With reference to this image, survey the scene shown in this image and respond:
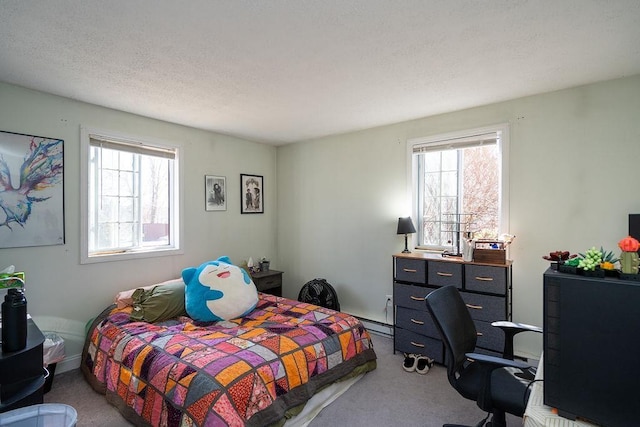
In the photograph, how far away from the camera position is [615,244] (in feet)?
8.42

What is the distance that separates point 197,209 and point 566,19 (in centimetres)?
372

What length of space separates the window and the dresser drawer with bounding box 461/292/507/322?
573mm

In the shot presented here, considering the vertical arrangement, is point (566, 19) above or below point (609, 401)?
above

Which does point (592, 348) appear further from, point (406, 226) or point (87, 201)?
point (87, 201)

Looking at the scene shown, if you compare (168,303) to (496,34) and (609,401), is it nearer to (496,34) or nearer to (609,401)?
(609,401)

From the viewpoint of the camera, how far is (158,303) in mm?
2900

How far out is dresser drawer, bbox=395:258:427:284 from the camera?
3.06 m

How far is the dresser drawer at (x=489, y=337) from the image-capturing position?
103 inches

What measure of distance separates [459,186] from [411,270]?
42.4 inches

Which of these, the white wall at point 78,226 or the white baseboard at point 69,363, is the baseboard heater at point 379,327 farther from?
the white baseboard at point 69,363

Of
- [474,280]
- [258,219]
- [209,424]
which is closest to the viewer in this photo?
[209,424]

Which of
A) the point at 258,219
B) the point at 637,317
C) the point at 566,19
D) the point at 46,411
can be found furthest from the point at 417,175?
the point at 46,411

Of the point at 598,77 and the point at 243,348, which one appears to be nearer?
the point at 243,348

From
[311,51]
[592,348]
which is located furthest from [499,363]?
[311,51]
